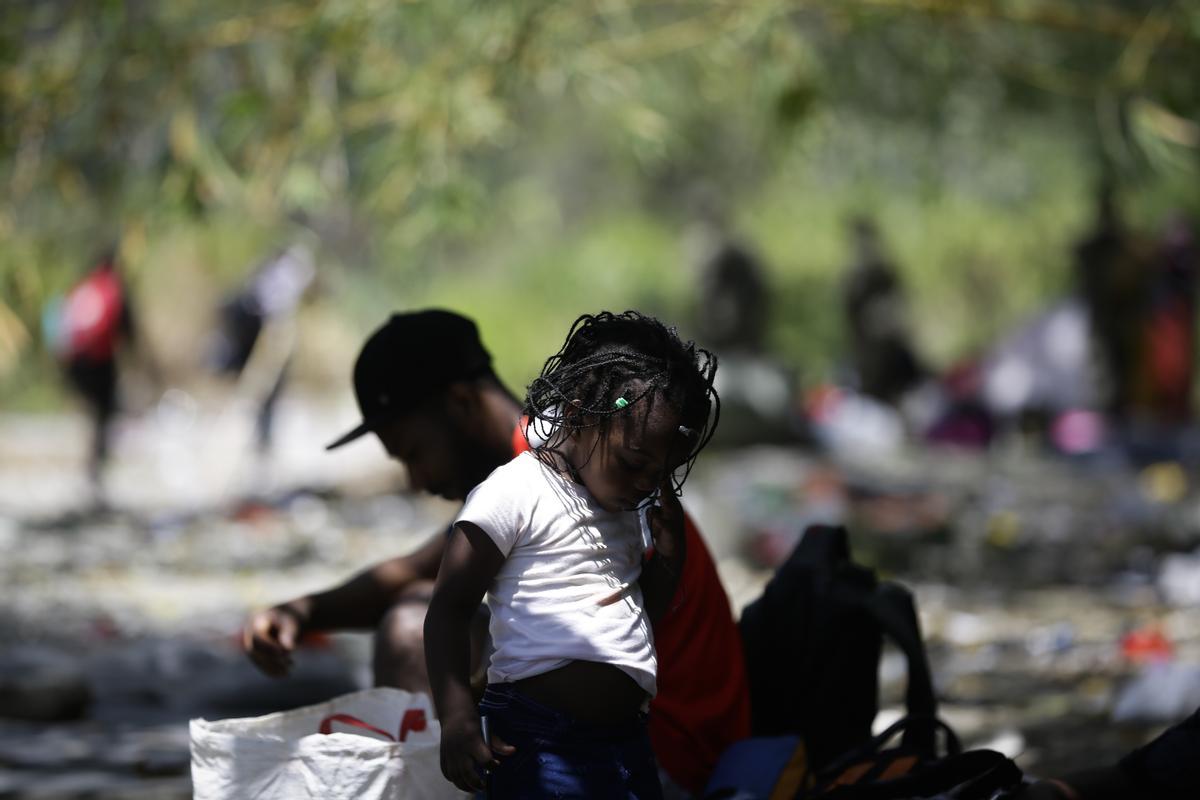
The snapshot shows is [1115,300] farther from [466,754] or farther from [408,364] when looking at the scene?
[466,754]

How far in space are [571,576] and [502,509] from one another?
16cm

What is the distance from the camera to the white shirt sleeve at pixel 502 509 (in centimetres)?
247

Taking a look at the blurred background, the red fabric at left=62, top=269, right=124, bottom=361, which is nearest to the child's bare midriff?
the blurred background

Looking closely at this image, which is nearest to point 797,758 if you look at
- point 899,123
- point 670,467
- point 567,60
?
point 670,467

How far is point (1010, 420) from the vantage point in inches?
516

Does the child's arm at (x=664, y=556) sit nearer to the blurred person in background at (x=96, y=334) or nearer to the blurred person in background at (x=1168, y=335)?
the blurred person in background at (x=96, y=334)

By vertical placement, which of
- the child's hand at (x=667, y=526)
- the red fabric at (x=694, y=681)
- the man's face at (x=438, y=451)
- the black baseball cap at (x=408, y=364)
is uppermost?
the black baseball cap at (x=408, y=364)

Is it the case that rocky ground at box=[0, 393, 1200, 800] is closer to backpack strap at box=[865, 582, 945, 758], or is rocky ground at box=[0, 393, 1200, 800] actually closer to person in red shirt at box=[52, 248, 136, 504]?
person in red shirt at box=[52, 248, 136, 504]

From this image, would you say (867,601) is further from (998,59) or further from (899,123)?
(899,123)

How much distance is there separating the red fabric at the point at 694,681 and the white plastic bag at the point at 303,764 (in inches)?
18.6

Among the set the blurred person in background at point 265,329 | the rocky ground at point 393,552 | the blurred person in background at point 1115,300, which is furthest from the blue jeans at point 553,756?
the blurred person in background at point 1115,300

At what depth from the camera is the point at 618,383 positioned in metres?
2.52

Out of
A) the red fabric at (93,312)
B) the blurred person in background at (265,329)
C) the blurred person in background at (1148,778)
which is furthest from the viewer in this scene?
the blurred person in background at (265,329)

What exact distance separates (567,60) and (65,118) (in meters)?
1.83
